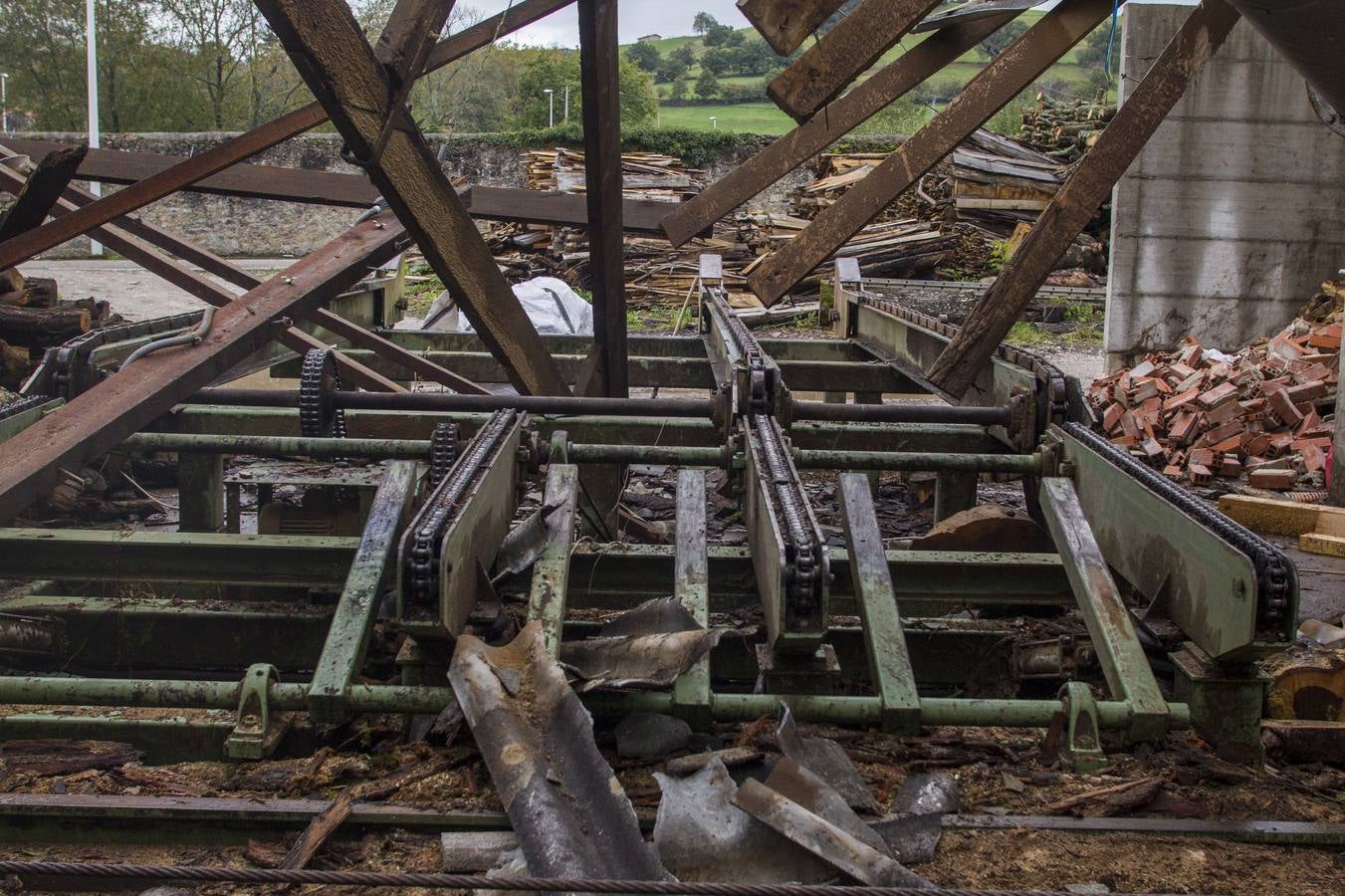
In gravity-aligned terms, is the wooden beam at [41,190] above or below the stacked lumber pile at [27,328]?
above

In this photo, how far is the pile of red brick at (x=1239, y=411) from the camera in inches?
328

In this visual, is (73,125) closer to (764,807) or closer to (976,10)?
(976,10)

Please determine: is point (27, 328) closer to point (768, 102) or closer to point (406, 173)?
point (406, 173)

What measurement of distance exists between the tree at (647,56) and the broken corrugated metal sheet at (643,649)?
245ft

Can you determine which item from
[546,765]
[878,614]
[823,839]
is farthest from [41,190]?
[823,839]

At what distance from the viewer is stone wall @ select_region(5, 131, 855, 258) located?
23.5 meters

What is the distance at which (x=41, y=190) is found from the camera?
4.36 meters

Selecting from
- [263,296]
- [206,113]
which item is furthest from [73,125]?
[263,296]

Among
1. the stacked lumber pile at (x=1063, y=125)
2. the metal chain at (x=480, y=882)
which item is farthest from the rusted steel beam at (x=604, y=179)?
the stacked lumber pile at (x=1063, y=125)

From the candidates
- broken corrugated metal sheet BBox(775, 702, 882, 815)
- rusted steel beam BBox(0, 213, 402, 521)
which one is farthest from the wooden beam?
broken corrugated metal sheet BBox(775, 702, 882, 815)

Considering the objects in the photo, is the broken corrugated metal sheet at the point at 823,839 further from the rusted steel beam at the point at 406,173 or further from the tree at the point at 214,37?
the tree at the point at 214,37

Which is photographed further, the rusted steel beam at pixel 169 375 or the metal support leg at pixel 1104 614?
the rusted steel beam at pixel 169 375

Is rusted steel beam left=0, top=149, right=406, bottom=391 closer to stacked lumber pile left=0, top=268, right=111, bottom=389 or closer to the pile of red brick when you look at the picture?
stacked lumber pile left=0, top=268, right=111, bottom=389

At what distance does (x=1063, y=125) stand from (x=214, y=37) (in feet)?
82.5
